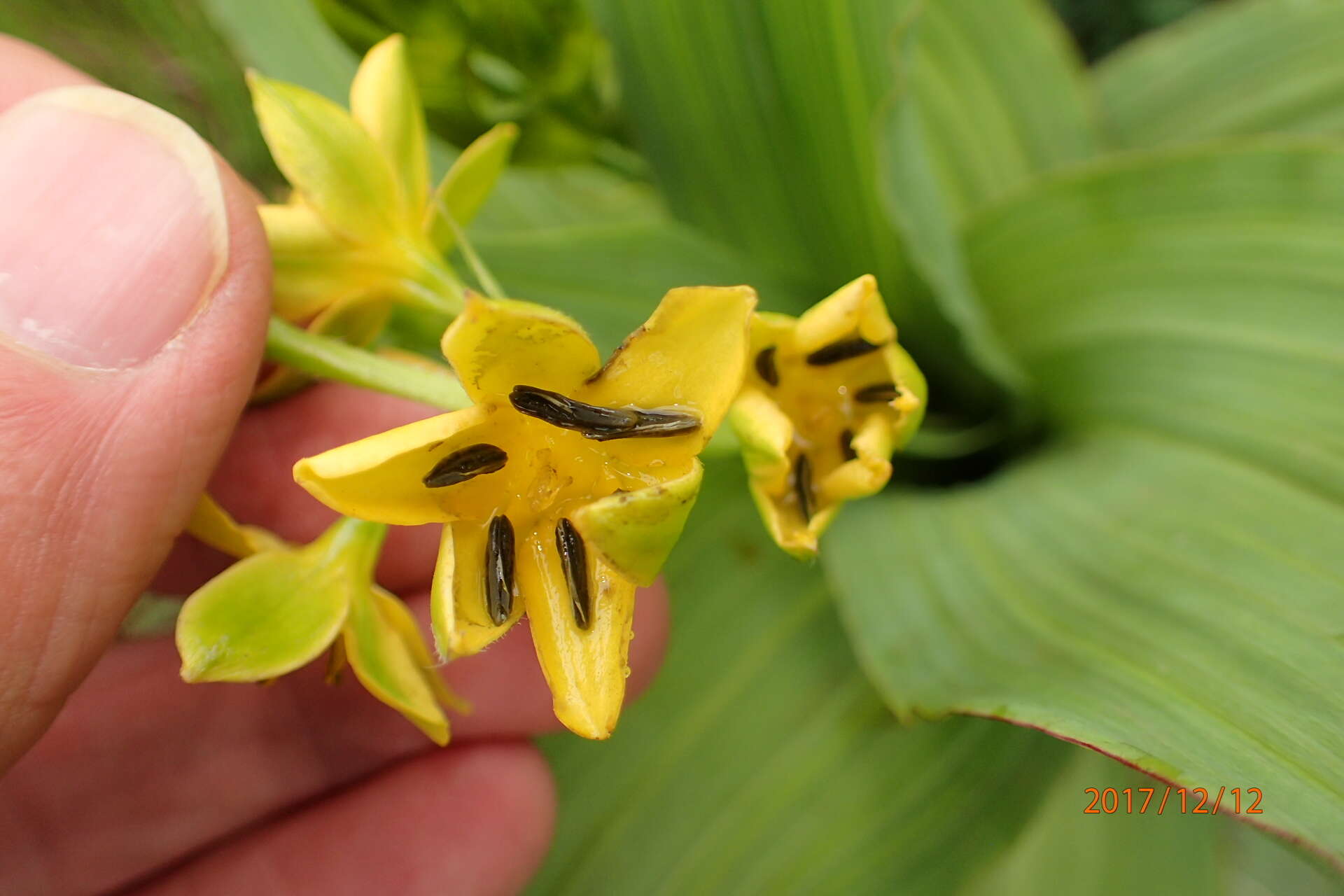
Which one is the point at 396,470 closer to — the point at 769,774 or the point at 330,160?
the point at 330,160

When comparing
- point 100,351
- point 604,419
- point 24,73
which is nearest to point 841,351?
point 604,419

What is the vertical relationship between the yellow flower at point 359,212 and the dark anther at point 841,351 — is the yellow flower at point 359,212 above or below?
above

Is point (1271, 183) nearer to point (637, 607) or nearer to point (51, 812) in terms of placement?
point (637, 607)

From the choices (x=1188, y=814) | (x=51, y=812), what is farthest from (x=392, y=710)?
(x=1188, y=814)

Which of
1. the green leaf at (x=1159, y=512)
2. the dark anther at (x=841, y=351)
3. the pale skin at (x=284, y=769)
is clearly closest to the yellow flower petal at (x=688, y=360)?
the dark anther at (x=841, y=351)

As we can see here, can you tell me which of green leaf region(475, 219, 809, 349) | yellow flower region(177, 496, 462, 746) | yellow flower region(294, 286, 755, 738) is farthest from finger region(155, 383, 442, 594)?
yellow flower region(294, 286, 755, 738)

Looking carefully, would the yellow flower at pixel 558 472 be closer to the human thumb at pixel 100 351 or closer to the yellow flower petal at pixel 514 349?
the yellow flower petal at pixel 514 349

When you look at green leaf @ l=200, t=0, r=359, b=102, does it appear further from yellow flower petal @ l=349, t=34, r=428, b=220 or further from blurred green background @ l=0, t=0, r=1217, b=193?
yellow flower petal @ l=349, t=34, r=428, b=220
